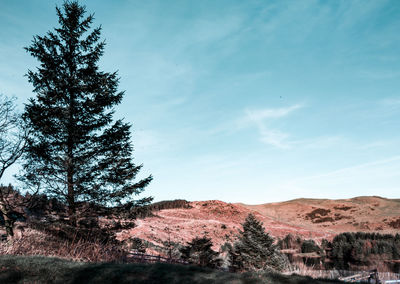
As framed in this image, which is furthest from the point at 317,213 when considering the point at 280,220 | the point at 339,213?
the point at 280,220

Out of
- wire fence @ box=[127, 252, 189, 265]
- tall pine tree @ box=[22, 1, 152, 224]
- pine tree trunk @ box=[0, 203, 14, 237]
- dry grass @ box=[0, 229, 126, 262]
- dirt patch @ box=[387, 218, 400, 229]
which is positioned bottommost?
dirt patch @ box=[387, 218, 400, 229]

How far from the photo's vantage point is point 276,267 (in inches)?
664

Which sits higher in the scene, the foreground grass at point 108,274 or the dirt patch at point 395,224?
the foreground grass at point 108,274

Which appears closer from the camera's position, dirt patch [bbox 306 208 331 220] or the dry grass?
the dry grass

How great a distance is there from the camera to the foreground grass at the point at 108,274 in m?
4.56

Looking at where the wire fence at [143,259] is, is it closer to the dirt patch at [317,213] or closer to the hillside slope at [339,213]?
the hillside slope at [339,213]

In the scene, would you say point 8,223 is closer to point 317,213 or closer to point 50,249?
point 50,249

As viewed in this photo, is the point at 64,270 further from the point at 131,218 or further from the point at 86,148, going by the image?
the point at 86,148

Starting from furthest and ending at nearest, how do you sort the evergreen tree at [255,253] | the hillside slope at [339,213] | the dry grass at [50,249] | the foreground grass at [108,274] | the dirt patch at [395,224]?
the hillside slope at [339,213] < the dirt patch at [395,224] < the evergreen tree at [255,253] < the dry grass at [50,249] < the foreground grass at [108,274]

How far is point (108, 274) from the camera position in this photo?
474cm

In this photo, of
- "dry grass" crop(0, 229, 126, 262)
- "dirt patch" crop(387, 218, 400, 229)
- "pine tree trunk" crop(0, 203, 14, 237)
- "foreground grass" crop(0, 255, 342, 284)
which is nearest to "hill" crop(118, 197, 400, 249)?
"dirt patch" crop(387, 218, 400, 229)

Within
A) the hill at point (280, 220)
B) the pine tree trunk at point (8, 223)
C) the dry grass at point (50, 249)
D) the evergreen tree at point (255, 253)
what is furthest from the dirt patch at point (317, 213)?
the pine tree trunk at point (8, 223)

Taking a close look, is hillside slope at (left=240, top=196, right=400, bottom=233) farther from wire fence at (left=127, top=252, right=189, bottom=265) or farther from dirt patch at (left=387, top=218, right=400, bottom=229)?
wire fence at (left=127, top=252, right=189, bottom=265)

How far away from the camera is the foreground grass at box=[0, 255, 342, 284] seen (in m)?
4.56
